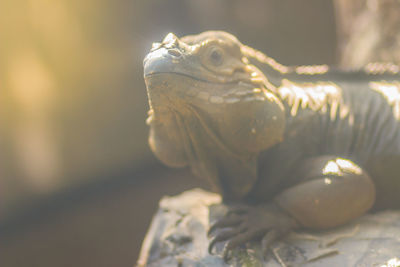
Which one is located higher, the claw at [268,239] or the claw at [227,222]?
the claw at [227,222]

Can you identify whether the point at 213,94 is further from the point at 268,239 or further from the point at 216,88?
the point at 268,239

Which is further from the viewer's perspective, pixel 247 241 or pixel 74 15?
pixel 74 15

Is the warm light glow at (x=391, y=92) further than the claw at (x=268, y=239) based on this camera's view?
Yes

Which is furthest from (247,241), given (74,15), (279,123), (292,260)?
(74,15)

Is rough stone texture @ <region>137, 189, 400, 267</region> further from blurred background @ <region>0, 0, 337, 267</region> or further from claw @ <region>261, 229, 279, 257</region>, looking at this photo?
blurred background @ <region>0, 0, 337, 267</region>

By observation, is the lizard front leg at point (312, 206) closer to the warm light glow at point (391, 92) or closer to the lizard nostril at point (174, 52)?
the warm light glow at point (391, 92)

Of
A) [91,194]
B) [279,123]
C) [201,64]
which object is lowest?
[91,194]

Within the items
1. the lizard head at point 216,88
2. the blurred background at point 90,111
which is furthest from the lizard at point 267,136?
the blurred background at point 90,111

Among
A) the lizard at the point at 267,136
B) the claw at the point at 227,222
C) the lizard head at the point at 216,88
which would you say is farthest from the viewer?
the claw at the point at 227,222

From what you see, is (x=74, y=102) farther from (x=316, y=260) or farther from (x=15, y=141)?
(x=316, y=260)
